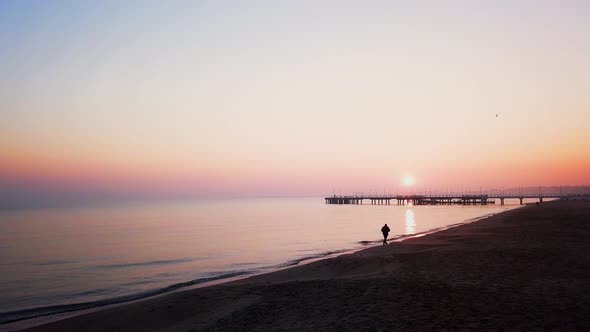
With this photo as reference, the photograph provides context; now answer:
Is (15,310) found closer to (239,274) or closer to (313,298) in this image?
(239,274)

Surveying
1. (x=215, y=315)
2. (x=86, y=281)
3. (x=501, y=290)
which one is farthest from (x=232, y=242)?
(x=501, y=290)

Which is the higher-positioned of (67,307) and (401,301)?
(401,301)

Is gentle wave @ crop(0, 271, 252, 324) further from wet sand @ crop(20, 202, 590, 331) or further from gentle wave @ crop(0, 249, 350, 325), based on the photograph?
wet sand @ crop(20, 202, 590, 331)

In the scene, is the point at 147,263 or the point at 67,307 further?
the point at 147,263

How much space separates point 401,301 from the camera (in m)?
11.5

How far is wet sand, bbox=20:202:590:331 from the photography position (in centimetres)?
968

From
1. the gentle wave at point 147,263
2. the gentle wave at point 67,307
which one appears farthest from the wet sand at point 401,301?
the gentle wave at point 147,263

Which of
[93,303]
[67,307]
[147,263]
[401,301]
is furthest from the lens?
[147,263]

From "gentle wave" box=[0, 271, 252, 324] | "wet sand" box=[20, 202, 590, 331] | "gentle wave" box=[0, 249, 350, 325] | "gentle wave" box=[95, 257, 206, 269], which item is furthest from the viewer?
"gentle wave" box=[95, 257, 206, 269]

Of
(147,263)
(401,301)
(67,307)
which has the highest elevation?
(401,301)

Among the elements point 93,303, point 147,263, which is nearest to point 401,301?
point 93,303

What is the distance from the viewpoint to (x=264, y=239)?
4634 centimetres

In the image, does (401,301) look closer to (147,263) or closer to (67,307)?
(67,307)

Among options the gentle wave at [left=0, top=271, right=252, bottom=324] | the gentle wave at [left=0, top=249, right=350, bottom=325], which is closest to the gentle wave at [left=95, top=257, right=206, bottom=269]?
the gentle wave at [left=0, top=249, right=350, bottom=325]
